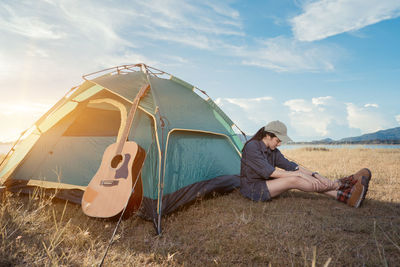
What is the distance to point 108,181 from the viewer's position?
3438 millimetres

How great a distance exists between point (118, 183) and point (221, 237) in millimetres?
1488

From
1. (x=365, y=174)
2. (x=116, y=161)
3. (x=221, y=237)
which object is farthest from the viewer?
(x=365, y=174)

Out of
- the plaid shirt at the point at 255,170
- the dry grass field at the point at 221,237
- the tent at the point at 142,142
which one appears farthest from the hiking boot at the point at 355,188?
the tent at the point at 142,142

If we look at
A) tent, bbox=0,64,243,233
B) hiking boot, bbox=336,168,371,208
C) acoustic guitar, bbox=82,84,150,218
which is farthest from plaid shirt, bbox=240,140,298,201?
acoustic guitar, bbox=82,84,150,218

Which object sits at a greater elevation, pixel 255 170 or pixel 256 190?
pixel 255 170

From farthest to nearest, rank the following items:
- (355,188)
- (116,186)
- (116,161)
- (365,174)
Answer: (355,188)
(365,174)
(116,161)
(116,186)

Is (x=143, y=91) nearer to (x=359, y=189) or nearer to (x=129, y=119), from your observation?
(x=129, y=119)

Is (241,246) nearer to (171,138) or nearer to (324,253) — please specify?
(324,253)

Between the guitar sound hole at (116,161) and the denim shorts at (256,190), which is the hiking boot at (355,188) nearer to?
the denim shorts at (256,190)

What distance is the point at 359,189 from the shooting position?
3.97 meters

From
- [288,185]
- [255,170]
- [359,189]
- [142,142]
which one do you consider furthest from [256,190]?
[142,142]

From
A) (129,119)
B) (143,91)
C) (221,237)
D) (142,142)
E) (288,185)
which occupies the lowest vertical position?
(221,237)

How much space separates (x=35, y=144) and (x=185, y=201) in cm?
298

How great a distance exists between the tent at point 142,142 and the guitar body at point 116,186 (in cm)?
19
